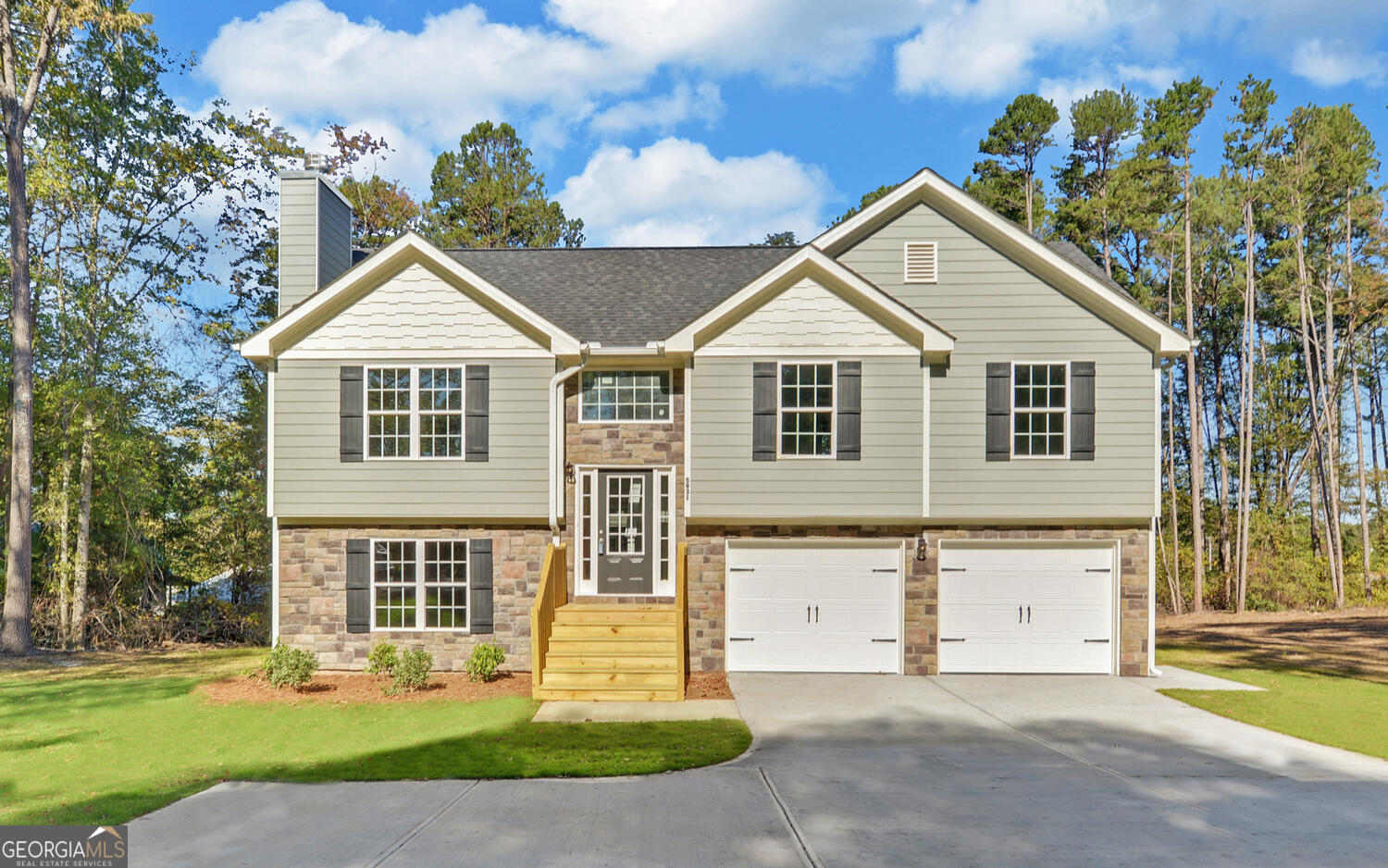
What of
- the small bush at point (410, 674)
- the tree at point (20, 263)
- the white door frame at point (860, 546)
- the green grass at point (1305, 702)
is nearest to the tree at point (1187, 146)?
the green grass at point (1305, 702)

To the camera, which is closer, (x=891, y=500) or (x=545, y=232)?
(x=891, y=500)

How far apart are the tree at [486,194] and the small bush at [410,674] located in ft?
66.6

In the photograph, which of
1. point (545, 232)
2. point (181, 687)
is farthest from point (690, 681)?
point (545, 232)

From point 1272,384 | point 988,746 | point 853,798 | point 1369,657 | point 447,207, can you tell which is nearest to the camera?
point 853,798

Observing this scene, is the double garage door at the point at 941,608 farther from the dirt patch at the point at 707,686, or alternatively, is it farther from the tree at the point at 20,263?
the tree at the point at 20,263

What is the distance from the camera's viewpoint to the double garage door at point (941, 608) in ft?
40.7

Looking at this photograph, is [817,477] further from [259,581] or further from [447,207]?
[447,207]

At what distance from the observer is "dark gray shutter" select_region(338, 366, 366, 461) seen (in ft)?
40.2

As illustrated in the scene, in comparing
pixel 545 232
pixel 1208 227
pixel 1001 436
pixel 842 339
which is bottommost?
pixel 1001 436

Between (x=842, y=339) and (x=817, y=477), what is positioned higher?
(x=842, y=339)

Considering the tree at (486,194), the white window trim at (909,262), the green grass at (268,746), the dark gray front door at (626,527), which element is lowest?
the green grass at (268,746)

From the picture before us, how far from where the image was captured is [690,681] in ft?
38.7

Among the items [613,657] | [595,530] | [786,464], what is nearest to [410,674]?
[613,657]

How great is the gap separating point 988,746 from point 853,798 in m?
2.59
